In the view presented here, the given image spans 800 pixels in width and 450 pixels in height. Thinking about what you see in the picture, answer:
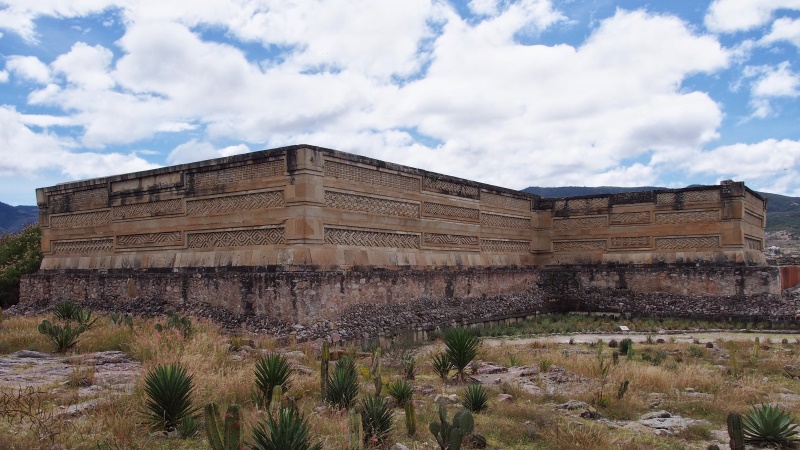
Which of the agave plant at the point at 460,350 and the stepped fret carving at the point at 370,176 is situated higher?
the stepped fret carving at the point at 370,176

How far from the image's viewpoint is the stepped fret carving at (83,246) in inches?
687

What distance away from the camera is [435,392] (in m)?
8.84

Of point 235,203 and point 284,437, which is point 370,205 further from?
point 284,437

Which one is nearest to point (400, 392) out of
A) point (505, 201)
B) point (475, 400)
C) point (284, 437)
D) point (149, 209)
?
point (475, 400)

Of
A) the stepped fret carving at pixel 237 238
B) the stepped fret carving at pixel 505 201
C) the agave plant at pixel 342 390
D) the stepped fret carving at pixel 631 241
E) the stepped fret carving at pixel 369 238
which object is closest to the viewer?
the agave plant at pixel 342 390

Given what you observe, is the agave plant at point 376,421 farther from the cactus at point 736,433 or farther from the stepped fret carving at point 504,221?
the stepped fret carving at point 504,221

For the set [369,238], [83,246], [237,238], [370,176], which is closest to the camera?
[237,238]

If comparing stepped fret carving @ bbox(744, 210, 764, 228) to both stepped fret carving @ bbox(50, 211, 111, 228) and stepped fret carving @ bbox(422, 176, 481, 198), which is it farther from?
stepped fret carving @ bbox(50, 211, 111, 228)

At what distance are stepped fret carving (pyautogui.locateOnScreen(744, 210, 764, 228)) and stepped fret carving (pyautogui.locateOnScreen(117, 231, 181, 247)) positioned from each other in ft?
60.1

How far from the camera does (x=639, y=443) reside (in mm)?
6277

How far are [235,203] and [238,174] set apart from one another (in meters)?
0.69

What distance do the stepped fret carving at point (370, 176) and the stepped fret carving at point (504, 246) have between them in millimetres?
4504

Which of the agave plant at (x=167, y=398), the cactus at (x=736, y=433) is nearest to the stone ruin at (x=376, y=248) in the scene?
the agave plant at (x=167, y=398)

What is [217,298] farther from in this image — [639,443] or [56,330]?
[639,443]
